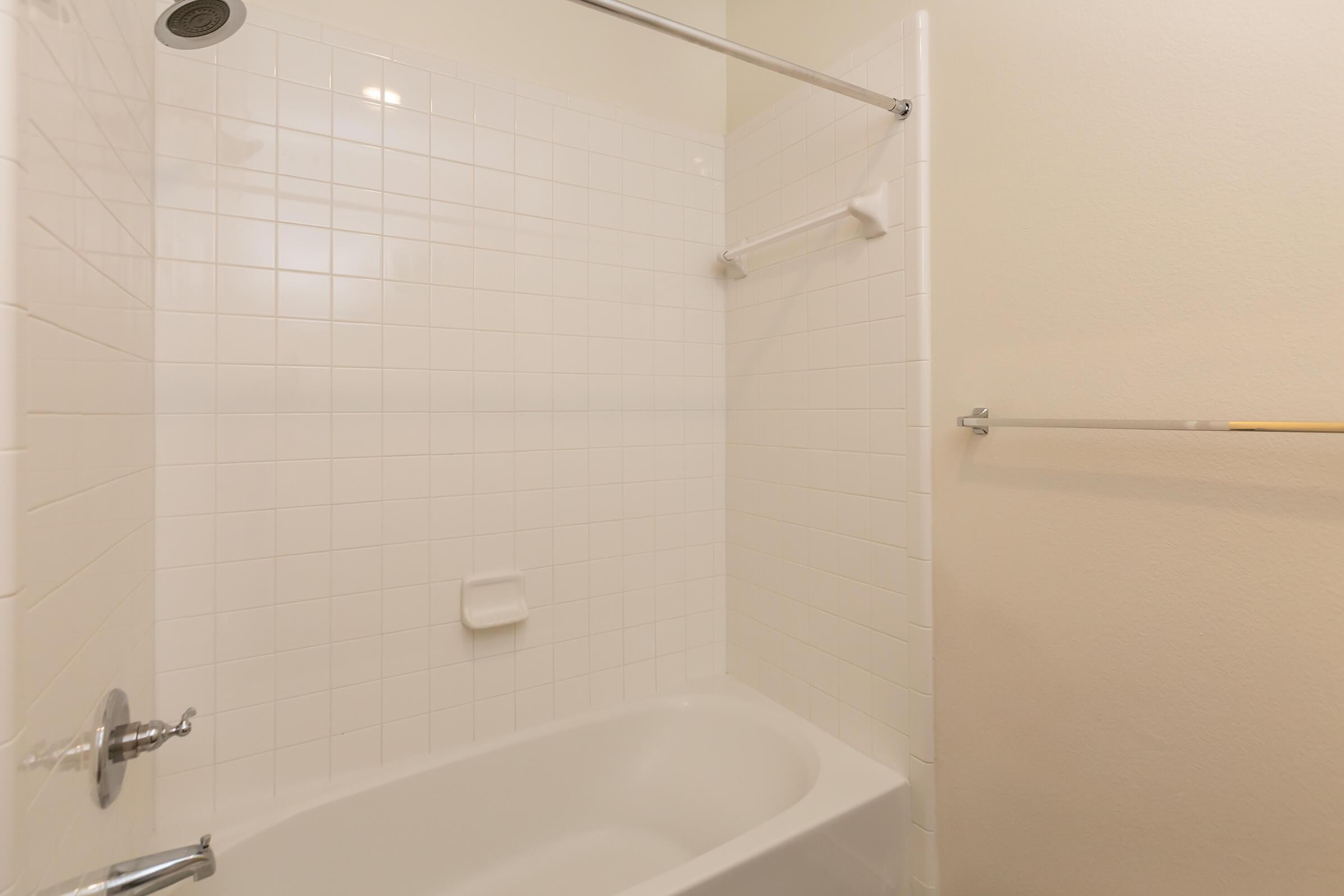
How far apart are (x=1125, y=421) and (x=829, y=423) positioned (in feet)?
2.51

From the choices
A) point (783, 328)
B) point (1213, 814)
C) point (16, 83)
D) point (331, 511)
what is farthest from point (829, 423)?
point (16, 83)

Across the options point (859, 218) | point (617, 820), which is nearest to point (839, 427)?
point (859, 218)

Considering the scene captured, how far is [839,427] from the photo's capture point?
1674mm

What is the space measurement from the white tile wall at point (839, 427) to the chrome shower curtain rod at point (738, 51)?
0.09m

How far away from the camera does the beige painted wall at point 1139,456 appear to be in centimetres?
92

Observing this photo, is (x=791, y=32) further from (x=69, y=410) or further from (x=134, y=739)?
(x=134, y=739)

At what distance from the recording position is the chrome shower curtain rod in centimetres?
110

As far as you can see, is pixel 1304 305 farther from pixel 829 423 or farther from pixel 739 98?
pixel 739 98

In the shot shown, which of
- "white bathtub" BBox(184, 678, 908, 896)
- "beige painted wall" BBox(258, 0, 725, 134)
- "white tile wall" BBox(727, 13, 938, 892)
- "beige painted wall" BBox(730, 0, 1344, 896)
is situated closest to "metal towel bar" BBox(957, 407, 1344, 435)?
"beige painted wall" BBox(730, 0, 1344, 896)

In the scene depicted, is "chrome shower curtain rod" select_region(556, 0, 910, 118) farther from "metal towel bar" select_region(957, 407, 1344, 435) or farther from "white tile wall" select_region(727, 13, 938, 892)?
"metal towel bar" select_region(957, 407, 1344, 435)

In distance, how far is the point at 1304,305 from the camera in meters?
0.91

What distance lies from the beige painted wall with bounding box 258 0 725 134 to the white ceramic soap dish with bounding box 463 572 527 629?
1352 mm

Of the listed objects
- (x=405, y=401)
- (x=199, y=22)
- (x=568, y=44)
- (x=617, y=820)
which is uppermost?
(x=568, y=44)

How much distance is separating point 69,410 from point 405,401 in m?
0.84
